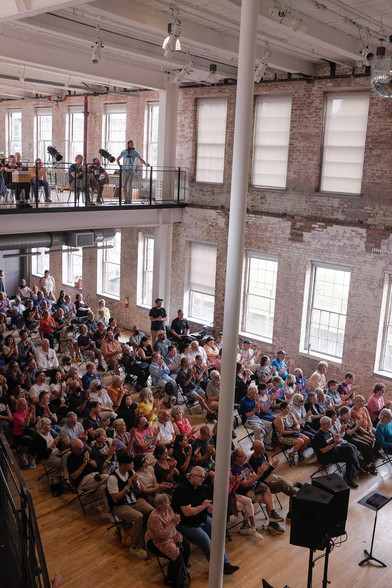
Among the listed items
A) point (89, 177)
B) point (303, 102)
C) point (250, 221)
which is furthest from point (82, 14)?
point (250, 221)

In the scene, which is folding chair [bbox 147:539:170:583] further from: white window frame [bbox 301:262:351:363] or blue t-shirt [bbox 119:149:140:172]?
blue t-shirt [bbox 119:149:140:172]

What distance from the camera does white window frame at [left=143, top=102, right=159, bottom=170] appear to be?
17188 mm

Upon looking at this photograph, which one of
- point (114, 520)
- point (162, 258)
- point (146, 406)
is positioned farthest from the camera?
point (162, 258)

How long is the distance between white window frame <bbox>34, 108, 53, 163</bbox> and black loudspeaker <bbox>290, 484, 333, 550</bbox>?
59.6 ft

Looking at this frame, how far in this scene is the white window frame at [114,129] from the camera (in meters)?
18.2

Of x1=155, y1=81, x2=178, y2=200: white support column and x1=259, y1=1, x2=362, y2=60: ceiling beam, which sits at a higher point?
x1=259, y1=1, x2=362, y2=60: ceiling beam

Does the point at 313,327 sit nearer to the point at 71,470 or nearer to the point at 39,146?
the point at 71,470

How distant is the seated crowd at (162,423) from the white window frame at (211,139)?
3.77 metres

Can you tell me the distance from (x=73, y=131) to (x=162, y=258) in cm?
713

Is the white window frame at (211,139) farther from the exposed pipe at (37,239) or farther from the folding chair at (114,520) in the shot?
the folding chair at (114,520)

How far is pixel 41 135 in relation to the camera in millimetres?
21812

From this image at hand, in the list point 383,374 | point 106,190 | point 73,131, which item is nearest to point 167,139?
point 106,190

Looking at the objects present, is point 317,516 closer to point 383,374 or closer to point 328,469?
point 328,469

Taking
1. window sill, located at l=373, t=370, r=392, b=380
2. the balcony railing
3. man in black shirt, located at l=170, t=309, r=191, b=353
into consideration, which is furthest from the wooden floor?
the balcony railing
